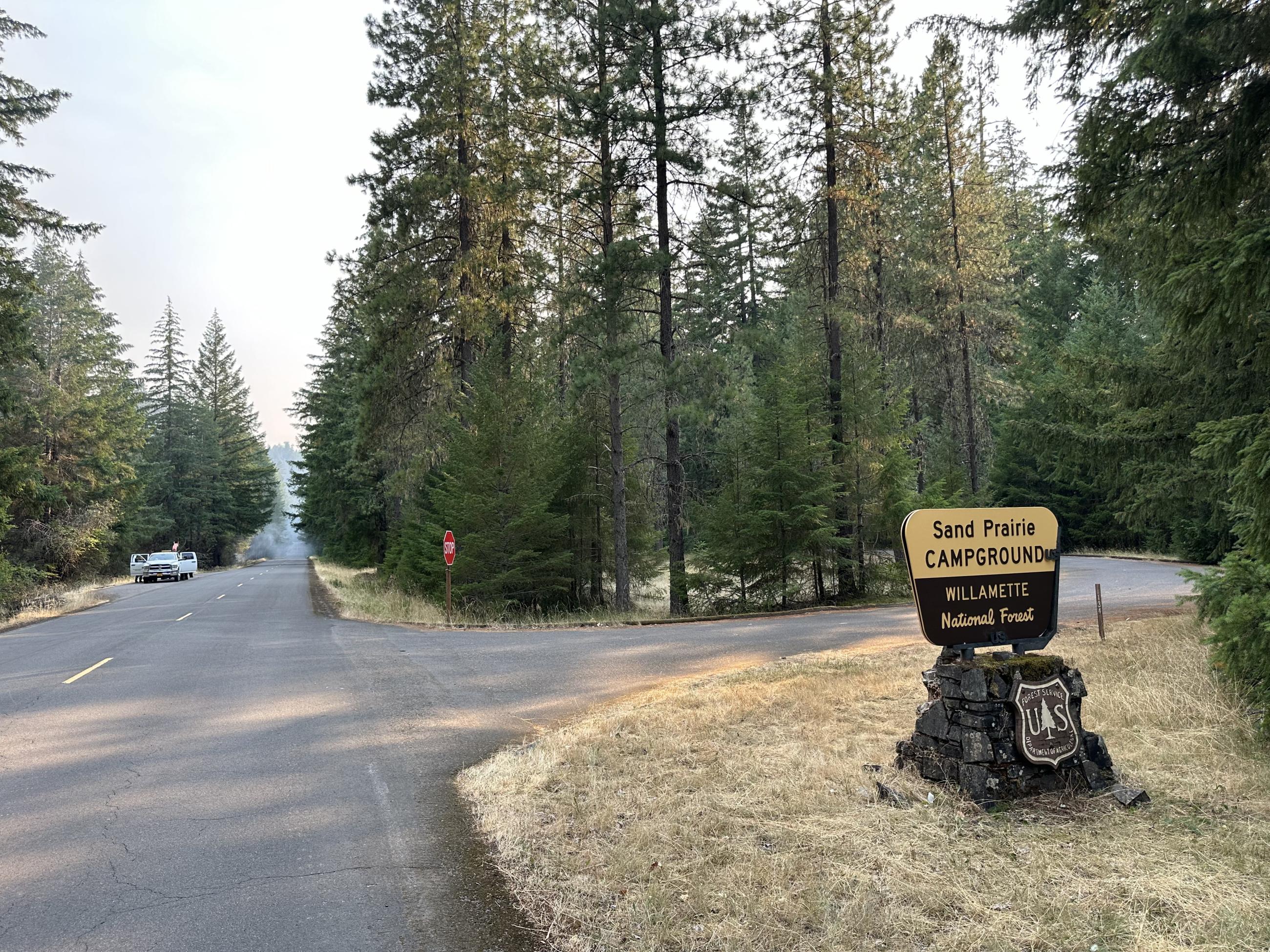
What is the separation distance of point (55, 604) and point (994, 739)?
92.2 ft

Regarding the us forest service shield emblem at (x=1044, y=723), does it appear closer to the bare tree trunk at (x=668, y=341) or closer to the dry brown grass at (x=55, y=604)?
the bare tree trunk at (x=668, y=341)

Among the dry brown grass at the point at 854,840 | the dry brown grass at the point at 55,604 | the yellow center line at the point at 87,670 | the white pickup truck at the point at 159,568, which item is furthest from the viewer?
the white pickup truck at the point at 159,568

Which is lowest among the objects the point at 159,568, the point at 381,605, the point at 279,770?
the point at 279,770

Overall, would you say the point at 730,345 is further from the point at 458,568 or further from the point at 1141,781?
the point at 1141,781

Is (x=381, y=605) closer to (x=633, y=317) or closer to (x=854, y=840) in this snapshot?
(x=633, y=317)

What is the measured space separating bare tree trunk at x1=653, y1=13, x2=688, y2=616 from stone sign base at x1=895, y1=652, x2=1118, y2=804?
12.8 meters

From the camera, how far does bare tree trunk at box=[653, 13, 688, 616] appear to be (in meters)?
17.9

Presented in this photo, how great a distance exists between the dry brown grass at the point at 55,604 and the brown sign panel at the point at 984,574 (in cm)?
2127

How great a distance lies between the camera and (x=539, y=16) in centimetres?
1925

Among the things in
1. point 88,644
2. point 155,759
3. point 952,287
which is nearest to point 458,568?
point 88,644

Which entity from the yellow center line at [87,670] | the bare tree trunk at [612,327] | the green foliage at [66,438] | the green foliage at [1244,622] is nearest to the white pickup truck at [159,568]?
the green foliage at [66,438]

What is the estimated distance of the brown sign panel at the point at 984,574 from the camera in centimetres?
523

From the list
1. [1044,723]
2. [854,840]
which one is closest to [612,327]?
[1044,723]

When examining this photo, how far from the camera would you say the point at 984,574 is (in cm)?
544
